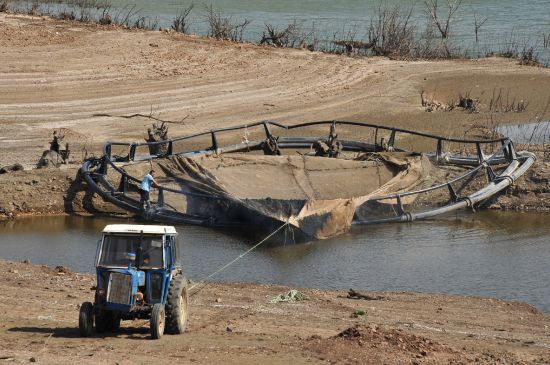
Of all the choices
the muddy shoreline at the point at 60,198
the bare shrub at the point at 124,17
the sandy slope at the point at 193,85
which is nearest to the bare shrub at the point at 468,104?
the sandy slope at the point at 193,85

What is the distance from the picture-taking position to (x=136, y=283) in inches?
516

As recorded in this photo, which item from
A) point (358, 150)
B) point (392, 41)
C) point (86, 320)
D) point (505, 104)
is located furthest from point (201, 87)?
point (86, 320)

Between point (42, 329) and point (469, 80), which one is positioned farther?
point (469, 80)

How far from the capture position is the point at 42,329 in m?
13.7

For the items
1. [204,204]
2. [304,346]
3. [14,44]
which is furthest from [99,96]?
[304,346]

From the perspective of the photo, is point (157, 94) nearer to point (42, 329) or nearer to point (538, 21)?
point (42, 329)

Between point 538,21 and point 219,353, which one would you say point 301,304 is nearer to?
point 219,353

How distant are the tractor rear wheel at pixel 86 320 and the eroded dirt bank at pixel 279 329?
0.49ft

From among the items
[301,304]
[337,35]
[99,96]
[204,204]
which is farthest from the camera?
[337,35]

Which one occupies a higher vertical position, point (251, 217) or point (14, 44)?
point (14, 44)

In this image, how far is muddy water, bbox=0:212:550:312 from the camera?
60.8 feet

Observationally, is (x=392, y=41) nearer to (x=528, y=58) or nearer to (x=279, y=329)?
(x=528, y=58)

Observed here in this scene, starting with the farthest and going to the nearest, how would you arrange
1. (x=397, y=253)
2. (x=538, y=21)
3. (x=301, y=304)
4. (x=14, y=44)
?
(x=538, y=21) < (x=14, y=44) < (x=397, y=253) < (x=301, y=304)

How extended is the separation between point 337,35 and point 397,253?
2683cm
